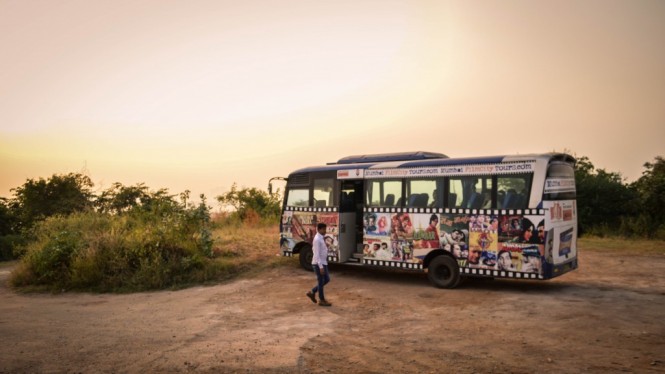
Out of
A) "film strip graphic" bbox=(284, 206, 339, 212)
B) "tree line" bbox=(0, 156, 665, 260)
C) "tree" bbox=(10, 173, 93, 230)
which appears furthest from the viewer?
"tree" bbox=(10, 173, 93, 230)

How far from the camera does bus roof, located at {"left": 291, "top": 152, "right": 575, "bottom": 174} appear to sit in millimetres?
11242

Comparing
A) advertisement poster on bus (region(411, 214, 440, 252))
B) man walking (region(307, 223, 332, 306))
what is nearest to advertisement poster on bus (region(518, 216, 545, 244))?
advertisement poster on bus (region(411, 214, 440, 252))

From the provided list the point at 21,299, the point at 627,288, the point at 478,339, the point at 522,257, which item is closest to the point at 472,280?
the point at 522,257

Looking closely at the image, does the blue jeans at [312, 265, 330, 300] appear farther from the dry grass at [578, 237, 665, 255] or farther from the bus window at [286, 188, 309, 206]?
the dry grass at [578, 237, 665, 255]

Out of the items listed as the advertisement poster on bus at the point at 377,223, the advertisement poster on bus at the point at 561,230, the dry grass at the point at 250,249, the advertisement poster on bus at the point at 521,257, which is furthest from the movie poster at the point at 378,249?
the advertisement poster on bus at the point at 561,230

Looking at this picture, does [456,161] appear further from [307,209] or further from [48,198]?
[48,198]

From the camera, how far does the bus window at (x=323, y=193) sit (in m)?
14.6

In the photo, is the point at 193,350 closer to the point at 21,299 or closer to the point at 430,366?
the point at 430,366

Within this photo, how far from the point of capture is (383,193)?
13.4 meters

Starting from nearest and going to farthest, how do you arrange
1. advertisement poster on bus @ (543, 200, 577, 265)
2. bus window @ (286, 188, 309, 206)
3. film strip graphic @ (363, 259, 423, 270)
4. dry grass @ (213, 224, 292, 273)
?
advertisement poster on bus @ (543, 200, 577, 265) < film strip graphic @ (363, 259, 423, 270) < bus window @ (286, 188, 309, 206) < dry grass @ (213, 224, 292, 273)

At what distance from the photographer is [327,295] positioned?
12094 millimetres

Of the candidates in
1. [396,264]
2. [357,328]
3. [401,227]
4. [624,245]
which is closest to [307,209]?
[401,227]

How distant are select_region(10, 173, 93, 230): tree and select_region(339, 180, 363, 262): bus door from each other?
32.1m

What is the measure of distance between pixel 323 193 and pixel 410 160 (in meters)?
2.83
